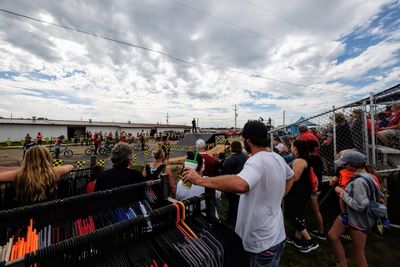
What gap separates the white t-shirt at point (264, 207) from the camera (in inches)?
67.3

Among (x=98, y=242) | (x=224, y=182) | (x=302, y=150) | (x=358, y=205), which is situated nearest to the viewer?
(x=98, y=242)

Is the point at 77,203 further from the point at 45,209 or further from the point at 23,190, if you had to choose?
the point at 23,190

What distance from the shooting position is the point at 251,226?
5.86 feet

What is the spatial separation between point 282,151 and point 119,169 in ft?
14.6

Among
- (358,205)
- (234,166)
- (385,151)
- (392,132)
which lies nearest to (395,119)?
(392,132)

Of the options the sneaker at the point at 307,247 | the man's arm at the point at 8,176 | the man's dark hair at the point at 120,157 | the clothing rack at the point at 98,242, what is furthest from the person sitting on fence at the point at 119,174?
the sneaker at the point at 307,247

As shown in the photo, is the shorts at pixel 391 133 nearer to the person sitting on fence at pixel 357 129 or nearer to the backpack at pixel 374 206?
the person sitting on fence at pixel 357 129

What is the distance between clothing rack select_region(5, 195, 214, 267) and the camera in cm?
107

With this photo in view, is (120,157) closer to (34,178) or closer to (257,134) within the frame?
(34,178)

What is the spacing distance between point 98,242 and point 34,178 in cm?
168

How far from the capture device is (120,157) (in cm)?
282

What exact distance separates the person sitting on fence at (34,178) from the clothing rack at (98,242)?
1.56m

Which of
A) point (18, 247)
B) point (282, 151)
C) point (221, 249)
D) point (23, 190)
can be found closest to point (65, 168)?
point (23, 190)

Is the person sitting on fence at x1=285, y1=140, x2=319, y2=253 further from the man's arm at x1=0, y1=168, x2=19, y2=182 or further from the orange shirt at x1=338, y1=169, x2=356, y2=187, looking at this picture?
the man's arm at x1=0, y1=168, x2=19, y2=182
